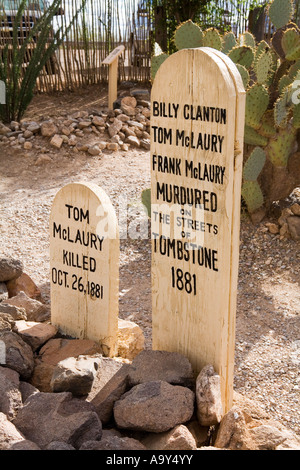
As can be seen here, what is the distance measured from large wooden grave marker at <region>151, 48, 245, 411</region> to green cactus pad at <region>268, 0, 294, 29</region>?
2767mm

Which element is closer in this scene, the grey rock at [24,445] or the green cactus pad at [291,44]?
the grey rock at [24,445]

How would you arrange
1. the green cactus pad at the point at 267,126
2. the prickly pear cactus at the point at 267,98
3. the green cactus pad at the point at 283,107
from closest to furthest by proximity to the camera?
the green cactus pad at the point at 283,107, the prickly pear cactus at the point at 267,98, the green cactus pad at the point at 267,126

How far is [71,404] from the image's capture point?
2338 millimetres

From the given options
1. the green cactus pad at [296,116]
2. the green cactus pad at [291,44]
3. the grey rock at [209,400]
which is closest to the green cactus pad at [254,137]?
the green cactus pad at [296,116]

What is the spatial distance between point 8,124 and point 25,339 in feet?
15.9

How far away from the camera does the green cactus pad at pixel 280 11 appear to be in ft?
15.6

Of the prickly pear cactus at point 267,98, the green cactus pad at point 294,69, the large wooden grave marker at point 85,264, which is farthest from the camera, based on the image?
the green cactus pad at point 294,69

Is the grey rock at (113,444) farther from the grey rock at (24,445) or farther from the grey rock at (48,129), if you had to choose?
the grey rock at (48,129)

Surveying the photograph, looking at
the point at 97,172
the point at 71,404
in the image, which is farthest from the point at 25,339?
the point at 97,172

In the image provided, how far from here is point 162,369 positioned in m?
2.51

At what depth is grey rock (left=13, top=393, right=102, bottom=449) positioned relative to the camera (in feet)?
7.13

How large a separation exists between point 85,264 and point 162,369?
0.64m

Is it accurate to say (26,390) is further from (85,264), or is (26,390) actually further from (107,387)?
(85,264)

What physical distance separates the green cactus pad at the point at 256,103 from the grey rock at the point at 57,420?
2.70m
